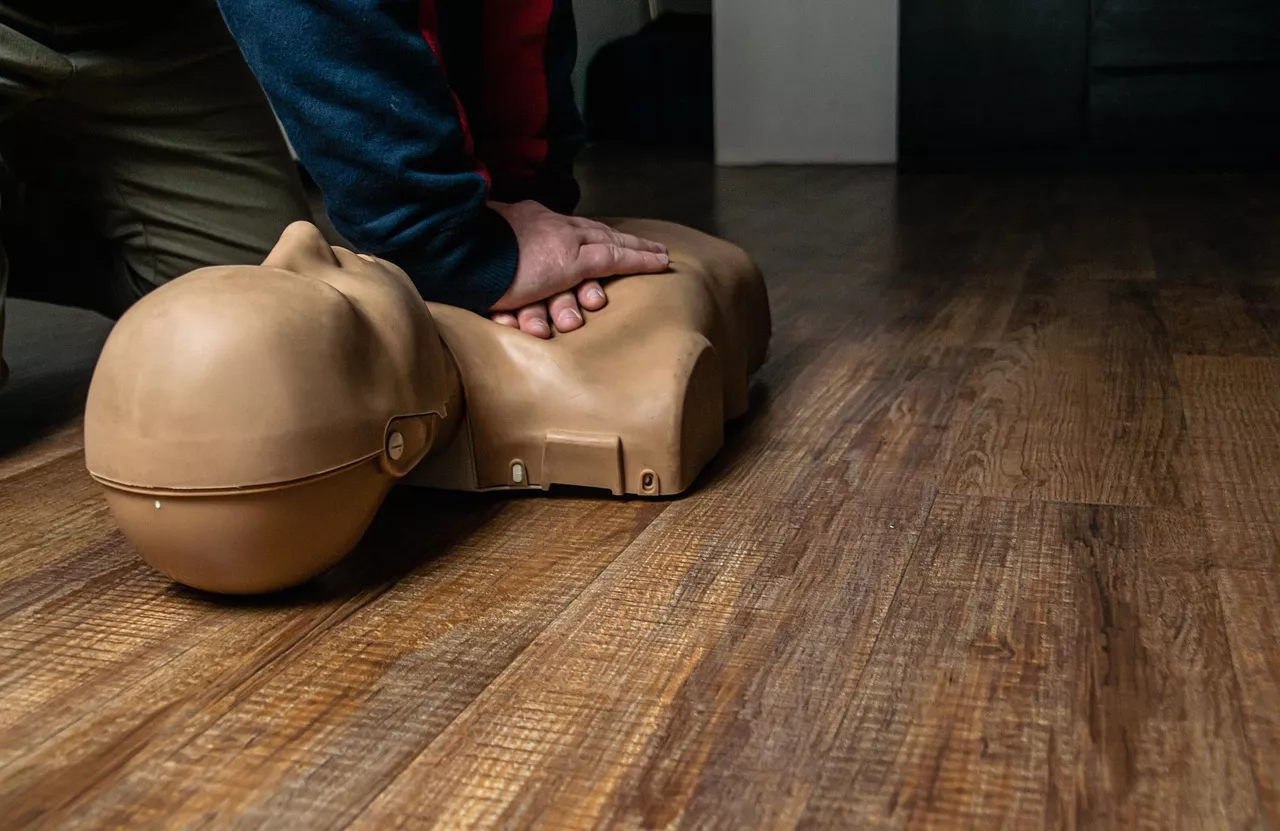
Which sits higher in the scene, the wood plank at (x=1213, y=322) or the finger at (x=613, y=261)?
the finger at (x=613, y=261)

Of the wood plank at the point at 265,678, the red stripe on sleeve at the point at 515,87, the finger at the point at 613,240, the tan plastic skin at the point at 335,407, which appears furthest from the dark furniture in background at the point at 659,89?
the wood plank at the point at 265,678

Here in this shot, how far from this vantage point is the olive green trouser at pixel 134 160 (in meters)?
1.21

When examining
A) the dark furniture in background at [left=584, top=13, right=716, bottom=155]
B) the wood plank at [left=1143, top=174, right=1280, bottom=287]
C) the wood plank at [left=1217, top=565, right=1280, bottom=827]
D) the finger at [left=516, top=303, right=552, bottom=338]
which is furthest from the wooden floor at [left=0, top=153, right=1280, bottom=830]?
the dark furniture in background at [left=584, top=13, right=716, bottom=155]

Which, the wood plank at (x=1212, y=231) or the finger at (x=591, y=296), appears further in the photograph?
the wood plank at (x=1212, y=231)

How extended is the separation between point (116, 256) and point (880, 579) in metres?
0.96

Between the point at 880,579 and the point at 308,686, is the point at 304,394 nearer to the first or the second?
the point at 308,686

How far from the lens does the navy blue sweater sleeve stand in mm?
790

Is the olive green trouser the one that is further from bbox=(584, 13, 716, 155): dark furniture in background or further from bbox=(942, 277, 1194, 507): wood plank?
bbox=(584, 13, 716, 155): dark furniture in background

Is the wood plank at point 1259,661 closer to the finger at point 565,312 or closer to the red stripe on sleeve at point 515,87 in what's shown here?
the finger at point 565,312

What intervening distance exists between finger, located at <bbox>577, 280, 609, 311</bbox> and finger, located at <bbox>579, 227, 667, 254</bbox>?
4cm

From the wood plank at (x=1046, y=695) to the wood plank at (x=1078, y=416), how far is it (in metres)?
0.08

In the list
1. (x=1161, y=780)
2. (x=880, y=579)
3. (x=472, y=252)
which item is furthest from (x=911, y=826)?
(x=472, y=252)

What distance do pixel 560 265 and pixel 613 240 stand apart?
0.20 ft

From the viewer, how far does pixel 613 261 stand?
35.8 inches
